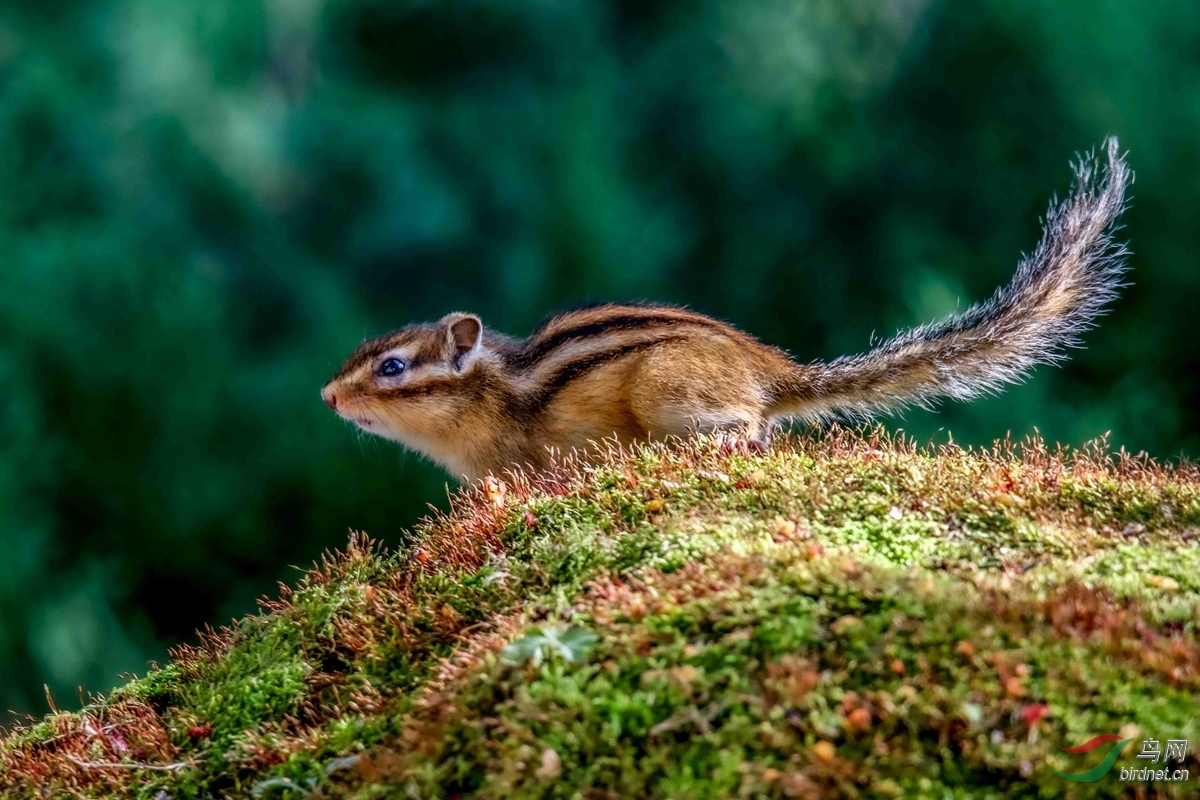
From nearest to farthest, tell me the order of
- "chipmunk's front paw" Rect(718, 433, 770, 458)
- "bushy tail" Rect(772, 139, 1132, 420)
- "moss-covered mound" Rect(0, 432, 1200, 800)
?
"moss-covered mound" Rect(0, 432, 1200, 800) < "chipmunk's front paw" Rect(718, 433, 770, 458) < "bushy tail" Rect(772, 139, 1132, 420)

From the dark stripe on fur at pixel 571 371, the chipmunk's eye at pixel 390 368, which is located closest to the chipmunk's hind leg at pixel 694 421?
the dark stripe on fur at pixel 571 371

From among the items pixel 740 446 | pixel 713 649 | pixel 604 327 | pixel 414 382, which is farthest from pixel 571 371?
pixel 713 649

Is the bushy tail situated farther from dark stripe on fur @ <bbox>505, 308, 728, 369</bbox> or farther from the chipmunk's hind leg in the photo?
dark stripe on fur @ <bbox>505, 308, 728, 369</bbox>

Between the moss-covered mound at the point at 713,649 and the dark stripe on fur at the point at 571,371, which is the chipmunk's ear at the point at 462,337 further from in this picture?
the moss-covered mound at the point at 713,649

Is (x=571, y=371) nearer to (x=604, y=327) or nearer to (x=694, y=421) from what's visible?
(x=604, y=327)

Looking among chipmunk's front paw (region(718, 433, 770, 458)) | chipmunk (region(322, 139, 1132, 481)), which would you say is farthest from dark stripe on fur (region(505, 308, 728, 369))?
chipmunk's front paw (region(718, 433, 770, 458))

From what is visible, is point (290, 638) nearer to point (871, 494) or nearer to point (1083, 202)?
point (871, 494)

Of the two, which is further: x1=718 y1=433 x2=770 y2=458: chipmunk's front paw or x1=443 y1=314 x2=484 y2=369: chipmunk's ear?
x1=443 y1=314 x2=484 y2=369: chipmunk's ear
